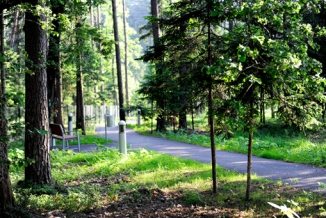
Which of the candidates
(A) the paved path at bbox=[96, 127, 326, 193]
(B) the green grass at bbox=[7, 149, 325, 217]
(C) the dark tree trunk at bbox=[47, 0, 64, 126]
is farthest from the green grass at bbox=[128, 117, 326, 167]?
(C) the dark tree trunk at bbox=[47, 0, 64, 126]

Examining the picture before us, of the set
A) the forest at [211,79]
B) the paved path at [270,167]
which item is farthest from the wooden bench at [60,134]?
the paved path at [270,167]

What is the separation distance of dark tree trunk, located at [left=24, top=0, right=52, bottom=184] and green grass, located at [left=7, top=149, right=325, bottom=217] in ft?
1.28

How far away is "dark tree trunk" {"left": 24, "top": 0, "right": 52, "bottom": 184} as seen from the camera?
262 inches

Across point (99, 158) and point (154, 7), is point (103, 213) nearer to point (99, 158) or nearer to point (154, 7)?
point (99, 158)

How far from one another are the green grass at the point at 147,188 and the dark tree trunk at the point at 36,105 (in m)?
0.39

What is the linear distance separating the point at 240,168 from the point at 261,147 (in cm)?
348

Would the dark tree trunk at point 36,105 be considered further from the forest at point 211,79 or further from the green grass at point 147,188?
the green grass at point 147,188

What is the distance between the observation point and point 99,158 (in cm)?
986

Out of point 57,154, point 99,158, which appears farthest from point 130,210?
point 57,154

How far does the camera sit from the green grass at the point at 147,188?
579 cm

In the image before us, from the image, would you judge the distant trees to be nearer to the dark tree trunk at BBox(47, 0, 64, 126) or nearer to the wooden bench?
the wooden bench

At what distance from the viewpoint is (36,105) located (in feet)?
21.9

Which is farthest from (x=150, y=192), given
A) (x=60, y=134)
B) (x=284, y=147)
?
(x=284, y=147)

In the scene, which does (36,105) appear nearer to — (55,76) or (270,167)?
(270,167)
